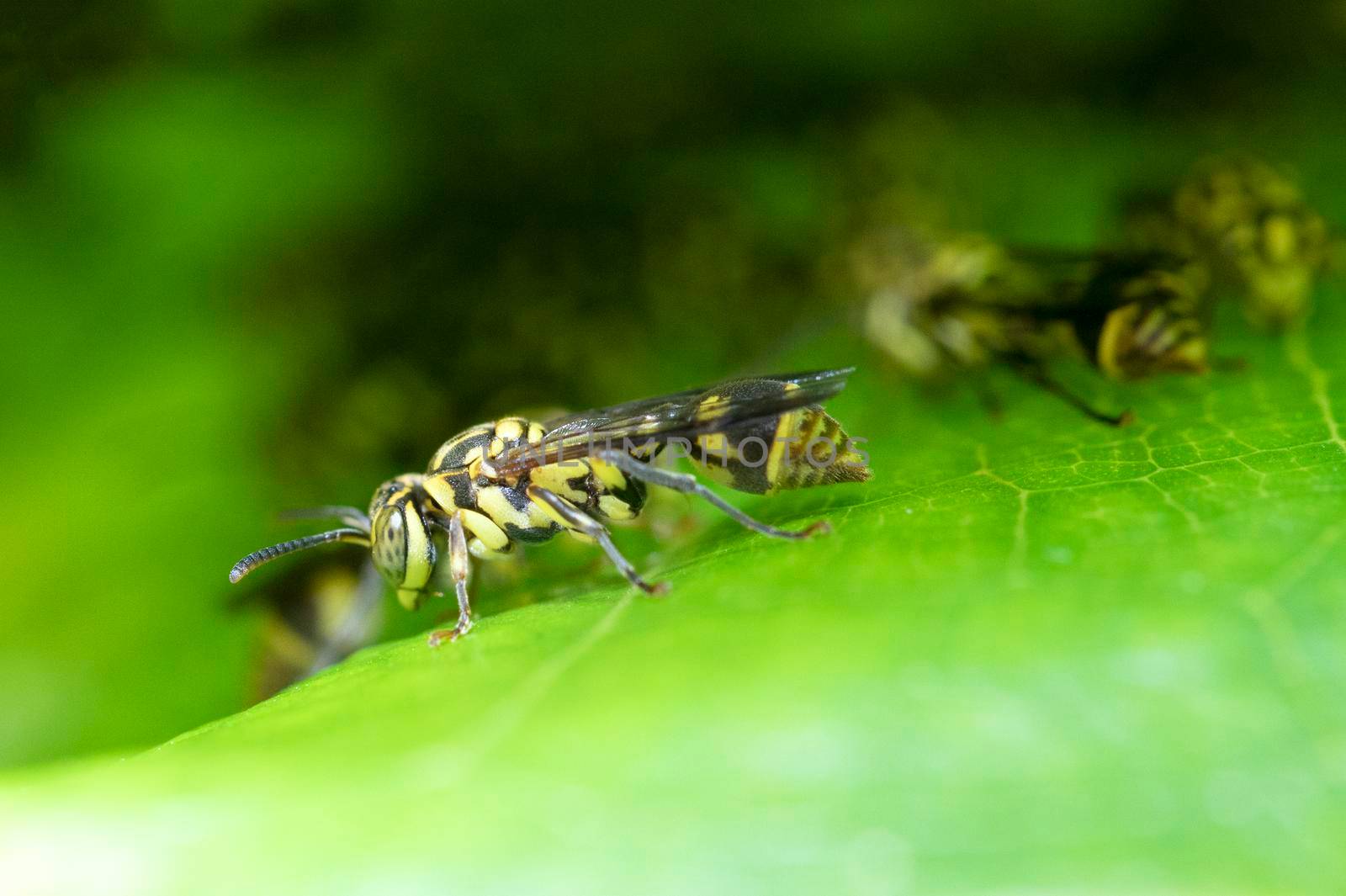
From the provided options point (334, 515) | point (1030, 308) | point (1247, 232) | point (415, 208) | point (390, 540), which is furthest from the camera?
point (415, 208)

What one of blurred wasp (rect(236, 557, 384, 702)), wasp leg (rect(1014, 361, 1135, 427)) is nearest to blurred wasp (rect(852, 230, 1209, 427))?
wasp leg (rect(1014, 361, 1135, 427))

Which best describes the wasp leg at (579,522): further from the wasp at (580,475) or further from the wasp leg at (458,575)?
the wasp leg at (458,575)

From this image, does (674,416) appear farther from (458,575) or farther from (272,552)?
(272,552)

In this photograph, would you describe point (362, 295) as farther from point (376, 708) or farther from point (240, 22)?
point (376, 708)

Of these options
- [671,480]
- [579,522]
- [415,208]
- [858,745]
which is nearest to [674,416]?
[671,480]

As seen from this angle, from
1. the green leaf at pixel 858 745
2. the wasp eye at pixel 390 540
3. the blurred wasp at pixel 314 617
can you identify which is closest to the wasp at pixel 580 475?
the wasp eye at pixel 390 540

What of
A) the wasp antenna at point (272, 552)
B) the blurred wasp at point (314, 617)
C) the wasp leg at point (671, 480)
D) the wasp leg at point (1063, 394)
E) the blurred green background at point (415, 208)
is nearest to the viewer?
the wasp leg at point (671, 480)

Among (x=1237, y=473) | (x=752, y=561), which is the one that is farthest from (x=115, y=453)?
(x=1237, y=473)
